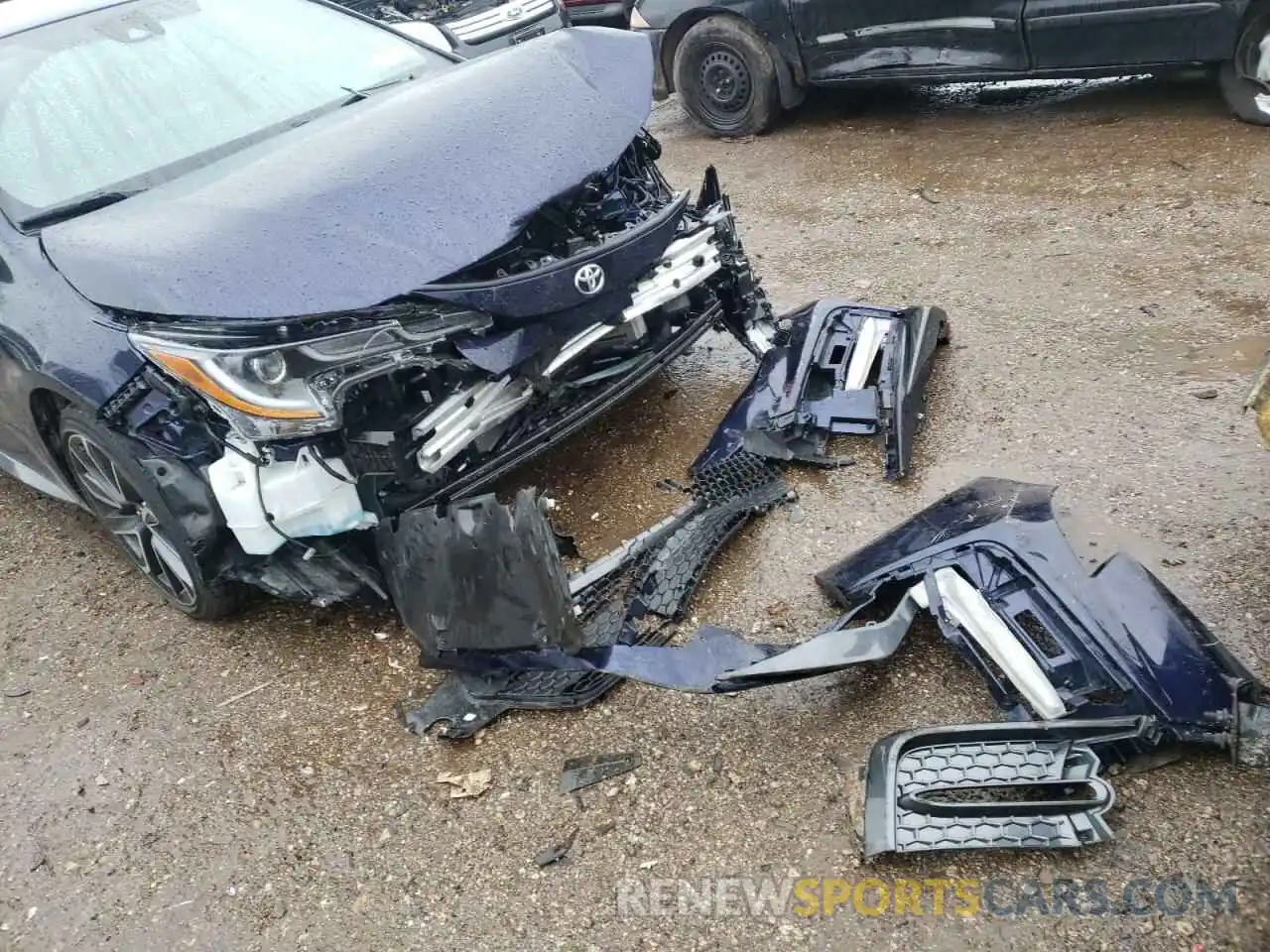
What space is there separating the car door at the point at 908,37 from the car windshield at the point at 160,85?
291 cm

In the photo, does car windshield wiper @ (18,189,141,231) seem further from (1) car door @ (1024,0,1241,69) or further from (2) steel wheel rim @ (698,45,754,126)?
(1) car door @ (1024,0,1241,69)

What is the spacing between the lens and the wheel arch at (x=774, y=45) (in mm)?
6181

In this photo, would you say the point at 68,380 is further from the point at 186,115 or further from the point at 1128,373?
the point at 1128,373

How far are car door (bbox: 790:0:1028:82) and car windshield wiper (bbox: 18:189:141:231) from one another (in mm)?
4304

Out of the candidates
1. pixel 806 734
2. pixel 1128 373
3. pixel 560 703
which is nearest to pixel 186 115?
pixel 560 703

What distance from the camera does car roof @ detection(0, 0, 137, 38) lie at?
3598 mm

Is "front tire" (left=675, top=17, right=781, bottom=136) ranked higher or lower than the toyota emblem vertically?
lower

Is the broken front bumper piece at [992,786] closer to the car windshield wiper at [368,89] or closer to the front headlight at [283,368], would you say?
the front headlight at [283,368]

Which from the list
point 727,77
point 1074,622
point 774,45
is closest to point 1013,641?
point 1074,622

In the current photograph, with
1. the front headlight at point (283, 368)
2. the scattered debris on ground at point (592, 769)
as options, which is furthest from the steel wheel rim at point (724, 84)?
the scattered debris on ground at point (592, 769)

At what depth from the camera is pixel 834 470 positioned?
11.2 feet

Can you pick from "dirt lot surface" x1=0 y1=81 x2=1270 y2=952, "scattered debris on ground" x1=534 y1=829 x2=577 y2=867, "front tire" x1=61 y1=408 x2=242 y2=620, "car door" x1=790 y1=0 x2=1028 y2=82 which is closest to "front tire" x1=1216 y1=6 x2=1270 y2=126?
"dirt lot surface" x1=0 y1=81 x2=1270 y2=952

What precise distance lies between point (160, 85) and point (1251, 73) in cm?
516

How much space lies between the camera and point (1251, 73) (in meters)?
5.03
